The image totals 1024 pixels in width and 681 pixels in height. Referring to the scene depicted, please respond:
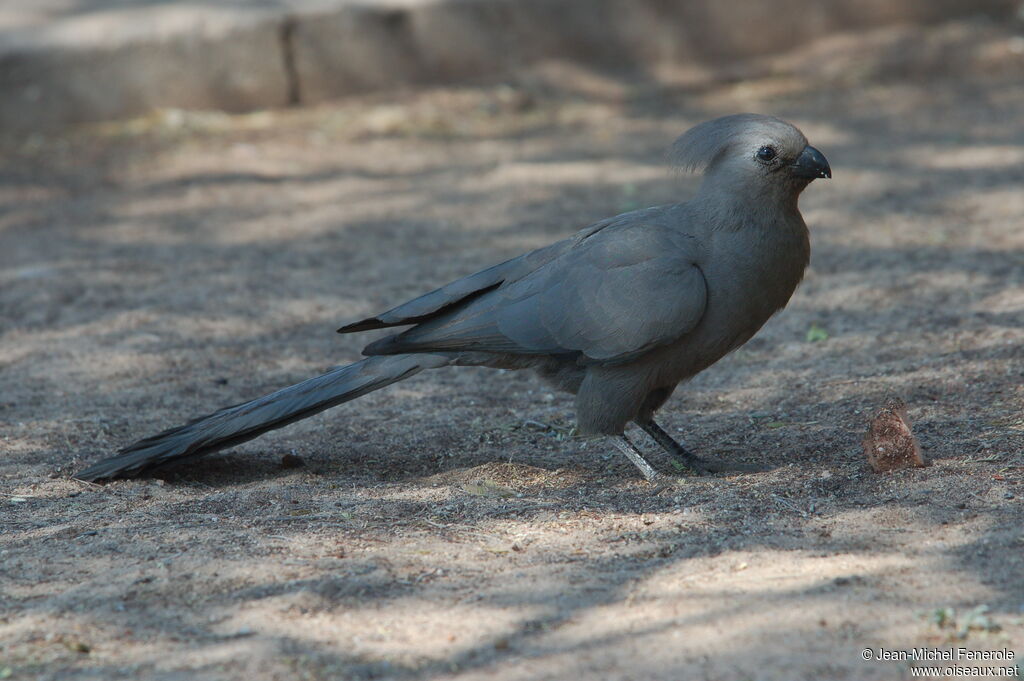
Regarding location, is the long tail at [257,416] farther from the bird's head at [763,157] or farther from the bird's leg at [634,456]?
the bird's head at [763,157]

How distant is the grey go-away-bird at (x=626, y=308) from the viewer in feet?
14.9

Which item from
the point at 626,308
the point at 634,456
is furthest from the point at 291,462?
the point at 626,308

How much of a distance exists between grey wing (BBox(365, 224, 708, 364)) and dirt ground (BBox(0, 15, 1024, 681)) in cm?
56

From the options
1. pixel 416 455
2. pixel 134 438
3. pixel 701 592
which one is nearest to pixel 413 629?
pixel 701 592

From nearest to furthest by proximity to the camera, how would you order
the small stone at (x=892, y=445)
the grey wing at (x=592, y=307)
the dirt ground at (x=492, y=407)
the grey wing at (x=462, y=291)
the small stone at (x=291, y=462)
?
the dirt ground at (x=492, y=407)
the small stone at (x=892, y=445)
the grey wing at (x=592, y=307)
the grey wing at (x=462, y=291)
the small stone at (x=291, y=462)

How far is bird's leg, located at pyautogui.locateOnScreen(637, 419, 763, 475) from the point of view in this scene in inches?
187

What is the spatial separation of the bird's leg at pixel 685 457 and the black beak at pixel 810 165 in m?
1.20

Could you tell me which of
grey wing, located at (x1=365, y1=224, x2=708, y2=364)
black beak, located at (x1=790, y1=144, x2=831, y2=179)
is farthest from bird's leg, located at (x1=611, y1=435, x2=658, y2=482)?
black beak, located at (x1=790, y1=144, x2=831, y2=179)

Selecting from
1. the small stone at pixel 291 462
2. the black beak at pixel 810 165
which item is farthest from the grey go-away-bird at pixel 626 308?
the small stone at pixel 291 462

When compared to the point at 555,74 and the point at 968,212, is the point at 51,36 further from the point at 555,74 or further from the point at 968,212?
the point at 968,212

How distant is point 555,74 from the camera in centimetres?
1131

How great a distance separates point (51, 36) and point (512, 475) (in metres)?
7.43

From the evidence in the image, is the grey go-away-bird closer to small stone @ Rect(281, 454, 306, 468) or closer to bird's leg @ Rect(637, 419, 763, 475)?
bird's leg @ Rect(637, 419, 763, 475)

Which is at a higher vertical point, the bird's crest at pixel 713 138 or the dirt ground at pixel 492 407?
the bird's crest at pixel 713 138
